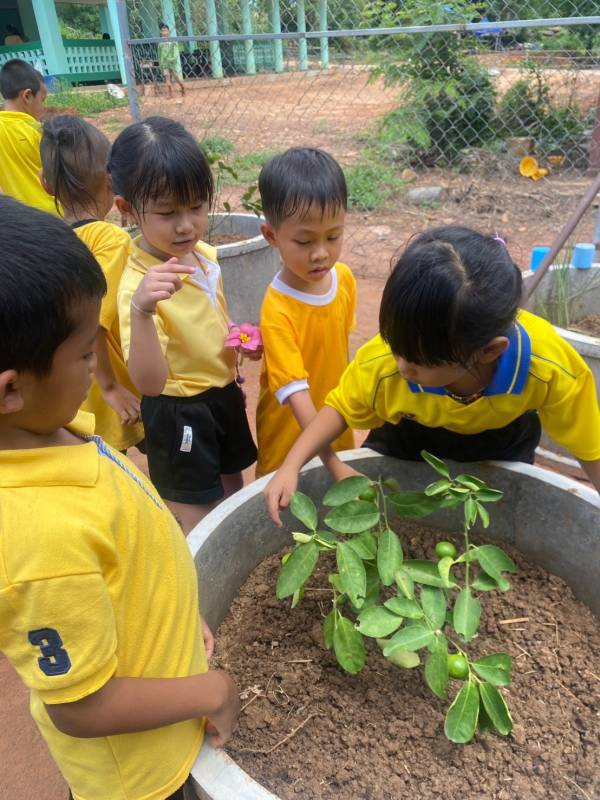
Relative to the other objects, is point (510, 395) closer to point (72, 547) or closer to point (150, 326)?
point (150, 326)

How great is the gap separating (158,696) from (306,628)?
64 cm

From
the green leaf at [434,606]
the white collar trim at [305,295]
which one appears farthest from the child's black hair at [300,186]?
the green leaf at [434,606]

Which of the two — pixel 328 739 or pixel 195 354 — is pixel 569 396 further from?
pixel 195 354

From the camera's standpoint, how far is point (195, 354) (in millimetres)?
1674

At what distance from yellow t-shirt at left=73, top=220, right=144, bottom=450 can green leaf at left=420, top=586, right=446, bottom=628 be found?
3.72 ft

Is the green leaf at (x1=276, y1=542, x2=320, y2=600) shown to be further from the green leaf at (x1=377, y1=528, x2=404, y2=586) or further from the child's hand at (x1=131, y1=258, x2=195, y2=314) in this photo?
the child's hand at (x1=131, y1=258, x2=195, y2=314)

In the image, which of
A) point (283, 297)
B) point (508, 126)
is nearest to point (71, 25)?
point (508, 126)

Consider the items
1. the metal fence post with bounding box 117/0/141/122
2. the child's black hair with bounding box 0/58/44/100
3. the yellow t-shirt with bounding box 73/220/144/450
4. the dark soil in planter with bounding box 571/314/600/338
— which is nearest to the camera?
the yellow t-shirt with bounding box 73/220/144/450

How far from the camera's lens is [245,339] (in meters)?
1.62

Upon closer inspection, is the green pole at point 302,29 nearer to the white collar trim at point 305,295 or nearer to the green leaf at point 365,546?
the white collar trim at point 305,295

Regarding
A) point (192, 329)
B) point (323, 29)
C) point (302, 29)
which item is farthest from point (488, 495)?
point (302, 29)

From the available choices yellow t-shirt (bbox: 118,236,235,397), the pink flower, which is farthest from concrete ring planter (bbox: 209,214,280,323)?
the pink flower

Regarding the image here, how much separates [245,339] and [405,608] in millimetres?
811

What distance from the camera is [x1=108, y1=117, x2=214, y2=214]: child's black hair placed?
153cm
